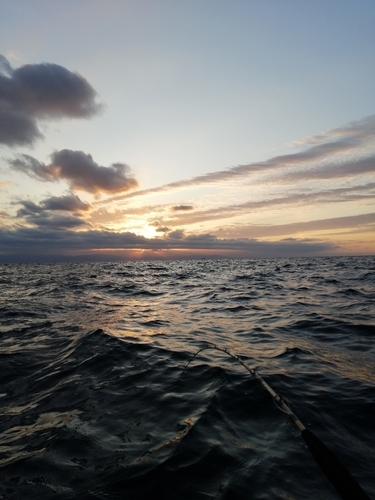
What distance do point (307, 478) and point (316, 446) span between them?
5.35 feet

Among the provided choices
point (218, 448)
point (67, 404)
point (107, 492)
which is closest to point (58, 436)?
point (67, 404)

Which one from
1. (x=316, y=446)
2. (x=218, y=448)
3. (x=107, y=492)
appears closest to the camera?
(x=316, y=446)

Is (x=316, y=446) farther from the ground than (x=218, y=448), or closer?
farther from the ground

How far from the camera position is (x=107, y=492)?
130 inches

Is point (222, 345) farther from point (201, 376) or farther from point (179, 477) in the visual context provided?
point (179, 477)

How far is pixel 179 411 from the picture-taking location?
5129 millimetres

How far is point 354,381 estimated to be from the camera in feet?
20.3

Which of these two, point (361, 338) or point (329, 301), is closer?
point (361, 338)

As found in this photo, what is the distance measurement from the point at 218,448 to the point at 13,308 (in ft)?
51.2

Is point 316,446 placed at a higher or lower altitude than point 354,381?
higher

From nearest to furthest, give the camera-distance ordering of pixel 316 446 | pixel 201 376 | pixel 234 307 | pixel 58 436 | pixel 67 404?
pixel 316 446
pixel 58 436
pixel 67 404
pixel 201 376
pixel 234 307

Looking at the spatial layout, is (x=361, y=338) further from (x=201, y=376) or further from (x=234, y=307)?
(x=234, y=307)

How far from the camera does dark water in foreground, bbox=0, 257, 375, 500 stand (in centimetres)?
347

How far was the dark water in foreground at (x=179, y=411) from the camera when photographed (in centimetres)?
347
